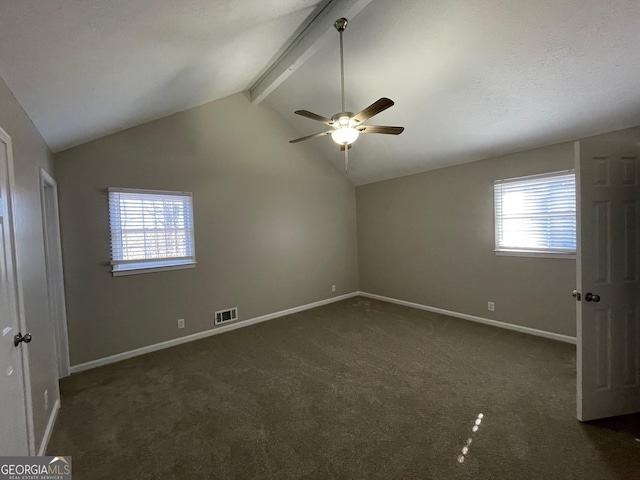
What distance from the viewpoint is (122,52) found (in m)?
1.70

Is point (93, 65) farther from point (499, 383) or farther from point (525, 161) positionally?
point (525, 161)

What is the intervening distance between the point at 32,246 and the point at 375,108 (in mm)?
2662

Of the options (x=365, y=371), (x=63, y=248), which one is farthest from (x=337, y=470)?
(x=63, y=248)

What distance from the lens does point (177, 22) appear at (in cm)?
169

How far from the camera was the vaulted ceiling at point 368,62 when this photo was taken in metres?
1.49

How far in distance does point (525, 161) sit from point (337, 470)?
13.1ft

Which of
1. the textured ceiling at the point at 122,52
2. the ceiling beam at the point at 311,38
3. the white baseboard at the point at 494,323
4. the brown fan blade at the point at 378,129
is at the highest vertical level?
the ceiling beam at the point at 311,38

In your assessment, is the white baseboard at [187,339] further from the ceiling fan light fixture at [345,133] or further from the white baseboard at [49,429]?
the ceiling fan light fixture at [345,133]

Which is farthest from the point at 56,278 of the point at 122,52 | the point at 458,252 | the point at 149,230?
the point at 458,252

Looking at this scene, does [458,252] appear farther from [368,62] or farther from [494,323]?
[368,62]

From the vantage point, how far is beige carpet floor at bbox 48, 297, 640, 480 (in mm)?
1714

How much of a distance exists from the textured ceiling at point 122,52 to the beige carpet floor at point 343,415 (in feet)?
7.87

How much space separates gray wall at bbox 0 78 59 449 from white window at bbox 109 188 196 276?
3.28ft
